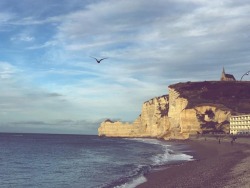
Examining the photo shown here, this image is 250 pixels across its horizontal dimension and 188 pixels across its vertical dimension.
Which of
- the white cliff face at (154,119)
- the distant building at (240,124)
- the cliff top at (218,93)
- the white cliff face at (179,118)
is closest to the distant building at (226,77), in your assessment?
the cliff top at (218,93)

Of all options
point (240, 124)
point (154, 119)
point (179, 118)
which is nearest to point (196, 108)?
point (179, 118)

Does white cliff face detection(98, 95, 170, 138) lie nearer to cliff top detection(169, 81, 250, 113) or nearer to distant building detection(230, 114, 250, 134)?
cliff top detection(169, 81, 250, 113)

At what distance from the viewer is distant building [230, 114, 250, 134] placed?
104250 millimetres

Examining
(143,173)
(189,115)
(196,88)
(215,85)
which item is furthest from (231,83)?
(143,173)

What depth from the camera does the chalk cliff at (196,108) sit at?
385ft

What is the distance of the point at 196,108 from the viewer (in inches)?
4695

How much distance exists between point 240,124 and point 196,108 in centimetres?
1761

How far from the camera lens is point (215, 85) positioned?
149 metres

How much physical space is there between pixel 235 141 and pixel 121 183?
56.2 m

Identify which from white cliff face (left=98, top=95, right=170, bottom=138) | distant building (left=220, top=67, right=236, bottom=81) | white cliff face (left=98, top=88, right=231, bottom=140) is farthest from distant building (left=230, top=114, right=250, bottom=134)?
distant building (left=220, top=67, right=236, bottom=81)

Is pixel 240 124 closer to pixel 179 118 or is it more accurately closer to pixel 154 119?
pixel 179 118

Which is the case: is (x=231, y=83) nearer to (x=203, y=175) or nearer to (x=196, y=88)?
(x=196, y=88)

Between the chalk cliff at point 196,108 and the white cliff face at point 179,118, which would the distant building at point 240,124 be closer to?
the chalk cliff at point 196,108

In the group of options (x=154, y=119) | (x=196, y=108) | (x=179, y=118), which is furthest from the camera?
(x=154, y=119)
